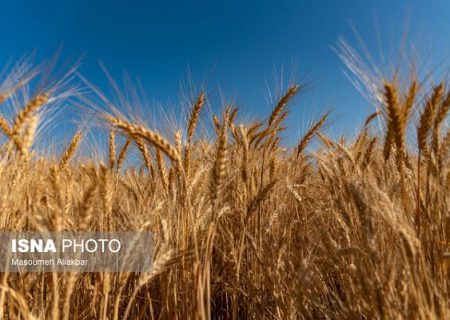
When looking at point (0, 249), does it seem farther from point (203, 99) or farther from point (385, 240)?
point (385, 240)

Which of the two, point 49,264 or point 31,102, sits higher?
point 31,102

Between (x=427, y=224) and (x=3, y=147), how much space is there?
7.31 feet

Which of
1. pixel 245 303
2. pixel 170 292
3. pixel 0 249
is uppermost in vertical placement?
pixel 0 249

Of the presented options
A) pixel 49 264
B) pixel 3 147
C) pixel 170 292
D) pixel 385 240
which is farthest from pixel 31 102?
pixel 385 240

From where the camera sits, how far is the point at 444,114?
1446 millimetres

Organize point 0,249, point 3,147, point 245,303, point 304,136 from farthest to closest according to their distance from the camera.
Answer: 1. point 304,136
2. point 245,303
3. point 3,147
4. point 0,249

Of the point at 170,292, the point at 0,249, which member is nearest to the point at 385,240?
the point at 170,292

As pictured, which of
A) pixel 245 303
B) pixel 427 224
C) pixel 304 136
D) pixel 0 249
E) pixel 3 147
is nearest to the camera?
pixel 427 224

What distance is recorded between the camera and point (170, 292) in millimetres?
1623

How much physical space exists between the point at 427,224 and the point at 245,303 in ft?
3.52

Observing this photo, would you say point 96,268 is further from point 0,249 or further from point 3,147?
point 3,147

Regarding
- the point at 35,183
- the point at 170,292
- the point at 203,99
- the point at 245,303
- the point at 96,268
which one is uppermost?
the point at 203,99

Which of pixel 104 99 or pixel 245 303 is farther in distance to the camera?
pixel 245 303

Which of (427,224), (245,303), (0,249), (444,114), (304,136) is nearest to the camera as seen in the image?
(444,114)
